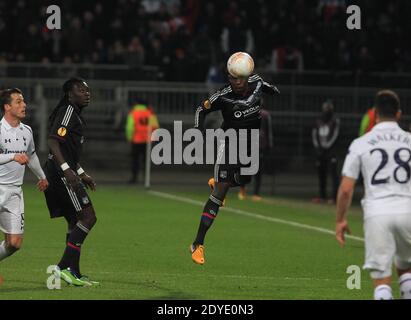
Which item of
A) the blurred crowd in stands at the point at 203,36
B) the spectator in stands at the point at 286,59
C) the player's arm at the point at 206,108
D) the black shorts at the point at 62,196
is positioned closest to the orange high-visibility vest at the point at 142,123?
the blurred crowd in stands at the point at 203,36

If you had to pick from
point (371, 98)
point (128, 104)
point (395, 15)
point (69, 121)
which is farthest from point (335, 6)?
point (69, 121)

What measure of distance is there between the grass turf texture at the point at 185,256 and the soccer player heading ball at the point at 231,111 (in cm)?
80

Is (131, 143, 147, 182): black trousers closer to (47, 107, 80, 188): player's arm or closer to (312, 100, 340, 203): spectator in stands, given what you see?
(312, 100, 340, 203): spectator in stands

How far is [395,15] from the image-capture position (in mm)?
38500

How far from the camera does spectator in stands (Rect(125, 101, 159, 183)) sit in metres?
31.2

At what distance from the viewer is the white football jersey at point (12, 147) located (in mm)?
13305

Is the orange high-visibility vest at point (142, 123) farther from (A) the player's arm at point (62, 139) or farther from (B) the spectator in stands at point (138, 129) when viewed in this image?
(A) the player's arm at point (62, 139)

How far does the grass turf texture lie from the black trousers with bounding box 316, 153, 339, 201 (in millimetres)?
1677

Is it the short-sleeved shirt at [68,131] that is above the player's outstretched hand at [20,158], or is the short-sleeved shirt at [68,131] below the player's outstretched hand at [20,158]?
above

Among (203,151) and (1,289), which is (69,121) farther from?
(203,151)

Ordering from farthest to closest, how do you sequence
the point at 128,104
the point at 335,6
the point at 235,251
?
the point at 335,6
the point at 128,104
the point at 235,251

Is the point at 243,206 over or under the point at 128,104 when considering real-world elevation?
under

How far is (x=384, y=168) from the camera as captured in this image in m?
10.4
